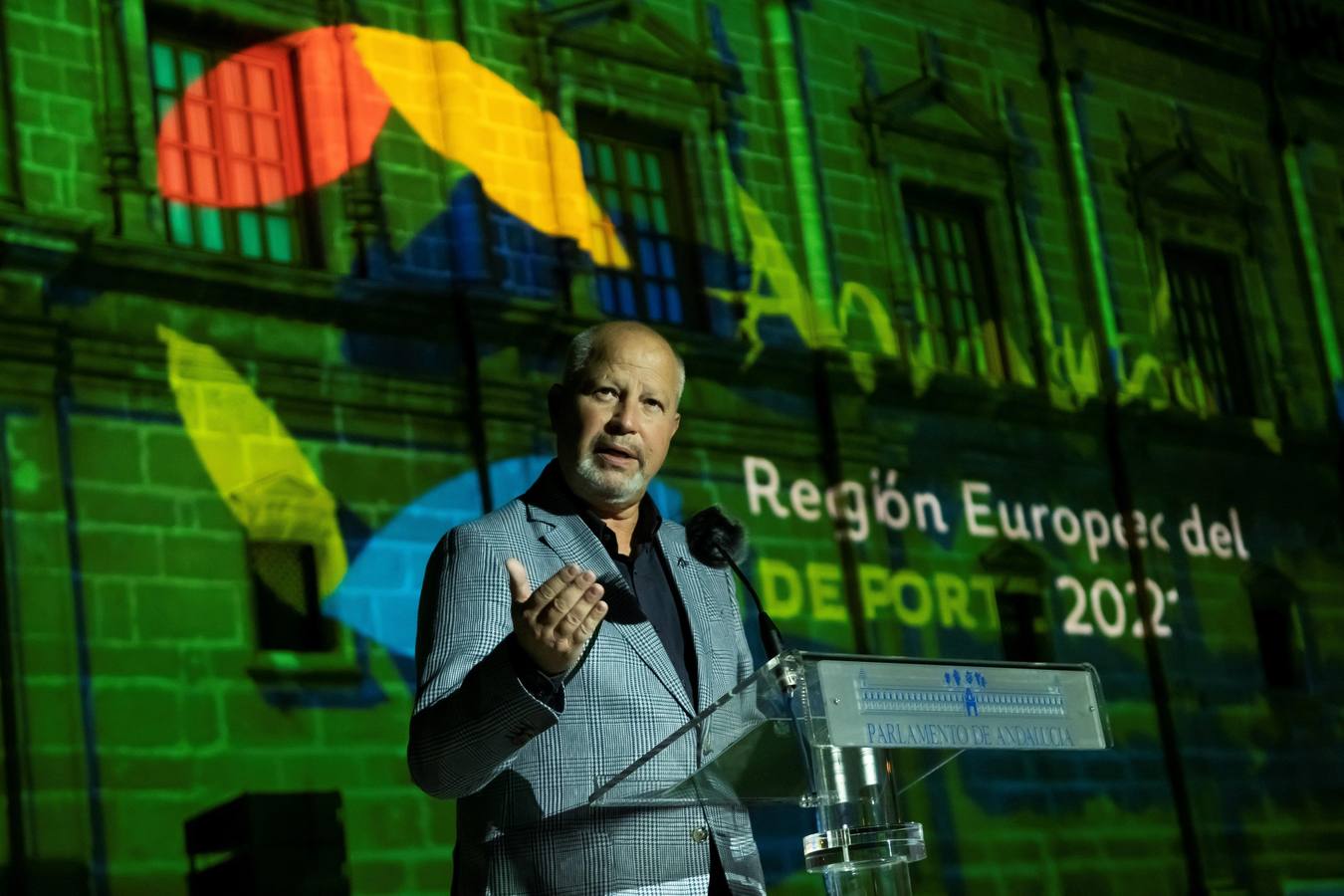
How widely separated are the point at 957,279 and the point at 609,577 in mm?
6186

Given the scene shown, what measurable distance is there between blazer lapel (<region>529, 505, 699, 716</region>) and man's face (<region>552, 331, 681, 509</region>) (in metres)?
0.06

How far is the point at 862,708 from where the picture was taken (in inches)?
82.7

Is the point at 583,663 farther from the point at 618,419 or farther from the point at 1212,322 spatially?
the point at 1212,322

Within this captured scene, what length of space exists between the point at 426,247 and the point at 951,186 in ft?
9.15

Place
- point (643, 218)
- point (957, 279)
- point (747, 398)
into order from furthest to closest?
point (957, 279)
point (747, 398)
point (643, 218)

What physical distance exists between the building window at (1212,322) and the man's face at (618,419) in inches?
269

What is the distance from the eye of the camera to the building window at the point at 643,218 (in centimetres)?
731

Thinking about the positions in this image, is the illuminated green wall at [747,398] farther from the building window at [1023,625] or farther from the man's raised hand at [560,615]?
the man's raised hand at [560,615]

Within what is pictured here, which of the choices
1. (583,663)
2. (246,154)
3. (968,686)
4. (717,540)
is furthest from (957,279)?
(968,686)

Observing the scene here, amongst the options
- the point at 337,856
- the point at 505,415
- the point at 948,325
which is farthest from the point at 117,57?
the point at 948,325

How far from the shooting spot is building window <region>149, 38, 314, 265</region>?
619 cm

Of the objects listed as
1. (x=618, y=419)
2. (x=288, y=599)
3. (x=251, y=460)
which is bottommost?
(x=618, y=419)

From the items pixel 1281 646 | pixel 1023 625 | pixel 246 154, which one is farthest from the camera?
pixel 1281 646

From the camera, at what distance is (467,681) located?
2.27 meters
